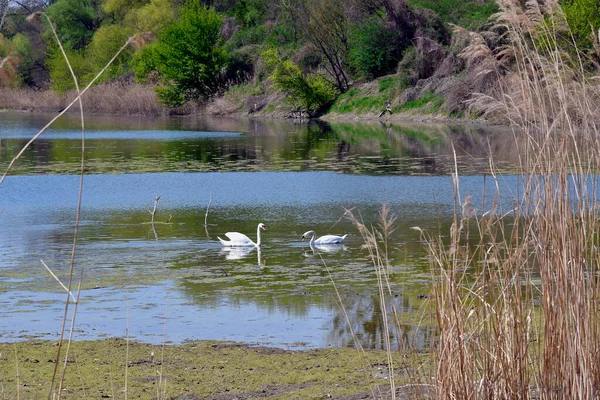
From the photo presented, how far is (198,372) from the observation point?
668cm

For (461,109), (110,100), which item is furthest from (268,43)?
(461,109)

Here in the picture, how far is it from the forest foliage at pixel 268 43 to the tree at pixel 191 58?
0.21ft

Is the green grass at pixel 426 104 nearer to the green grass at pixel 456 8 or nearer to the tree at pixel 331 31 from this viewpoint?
the green grass at pixel 456 8

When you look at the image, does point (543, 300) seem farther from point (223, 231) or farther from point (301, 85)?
point (301, 85)

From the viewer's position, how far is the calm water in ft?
27.9

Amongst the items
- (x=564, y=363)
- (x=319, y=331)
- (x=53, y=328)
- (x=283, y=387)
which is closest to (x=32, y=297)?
(x=53, y=328)

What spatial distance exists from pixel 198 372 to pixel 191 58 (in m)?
47.8

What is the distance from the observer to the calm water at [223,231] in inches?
334

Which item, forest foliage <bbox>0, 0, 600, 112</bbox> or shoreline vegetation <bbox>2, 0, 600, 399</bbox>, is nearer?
shoreline vegetation <bbox>2, 0, 600, 399</bbox>

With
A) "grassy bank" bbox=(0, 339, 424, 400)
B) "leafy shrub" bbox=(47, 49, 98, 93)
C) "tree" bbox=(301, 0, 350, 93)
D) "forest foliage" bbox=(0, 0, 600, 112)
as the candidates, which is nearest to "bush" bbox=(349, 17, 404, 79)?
"forest foliage" bbox=(0, 0, 600, 112)

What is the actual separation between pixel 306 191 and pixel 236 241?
6.26m

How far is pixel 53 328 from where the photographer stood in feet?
27.1

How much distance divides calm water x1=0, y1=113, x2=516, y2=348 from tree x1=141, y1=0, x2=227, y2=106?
70.0ft

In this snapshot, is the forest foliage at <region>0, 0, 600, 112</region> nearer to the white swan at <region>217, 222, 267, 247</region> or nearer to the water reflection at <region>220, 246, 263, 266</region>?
the white swan at <region>217, 222, 267, 247</region>
